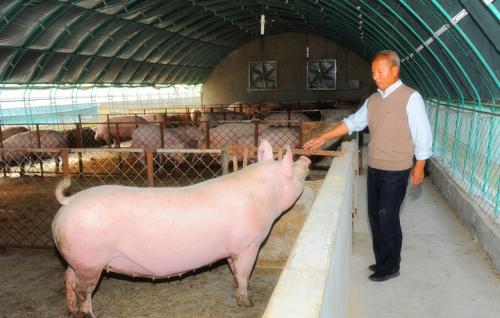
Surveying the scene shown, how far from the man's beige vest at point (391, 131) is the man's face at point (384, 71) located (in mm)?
99

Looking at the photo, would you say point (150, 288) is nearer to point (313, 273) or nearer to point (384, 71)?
point (384, 71)

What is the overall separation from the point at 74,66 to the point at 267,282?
17.6m

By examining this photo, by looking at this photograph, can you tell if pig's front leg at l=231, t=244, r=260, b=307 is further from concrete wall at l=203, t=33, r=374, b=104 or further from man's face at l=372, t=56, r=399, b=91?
concrete wall at l=203, t=33, r=374, b=104

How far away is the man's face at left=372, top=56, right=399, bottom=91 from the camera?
3.41 m

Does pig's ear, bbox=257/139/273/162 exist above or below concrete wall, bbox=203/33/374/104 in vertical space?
below

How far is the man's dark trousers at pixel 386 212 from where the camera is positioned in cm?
367

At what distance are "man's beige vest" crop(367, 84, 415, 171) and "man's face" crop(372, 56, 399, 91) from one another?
99mm

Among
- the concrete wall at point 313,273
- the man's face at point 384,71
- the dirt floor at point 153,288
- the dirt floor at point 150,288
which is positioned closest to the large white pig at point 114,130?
the dirt floor at point 150,288

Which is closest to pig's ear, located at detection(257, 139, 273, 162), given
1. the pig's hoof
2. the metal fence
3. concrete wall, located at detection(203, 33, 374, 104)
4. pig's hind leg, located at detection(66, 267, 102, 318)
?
the pig's hoof

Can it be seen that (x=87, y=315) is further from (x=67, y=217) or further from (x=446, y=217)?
(x=446, y=217)

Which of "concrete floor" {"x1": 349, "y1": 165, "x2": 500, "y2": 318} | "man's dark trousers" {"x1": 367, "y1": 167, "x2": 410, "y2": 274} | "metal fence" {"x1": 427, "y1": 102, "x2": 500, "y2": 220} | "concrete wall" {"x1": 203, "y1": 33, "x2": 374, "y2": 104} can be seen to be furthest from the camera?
"concrete wall" {"x1": 203, "y1": 33, "x2": 374, "y2": 104}

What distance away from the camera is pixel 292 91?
1190 inches

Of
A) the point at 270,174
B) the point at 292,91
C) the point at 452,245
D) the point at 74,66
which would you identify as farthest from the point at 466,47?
the point at 292,91

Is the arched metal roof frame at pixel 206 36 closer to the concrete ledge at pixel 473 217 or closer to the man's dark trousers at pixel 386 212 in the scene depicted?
the concrete ledge at pixel 473 217
